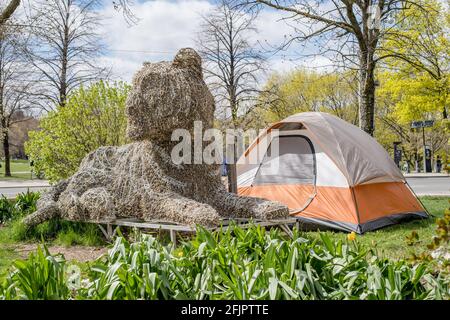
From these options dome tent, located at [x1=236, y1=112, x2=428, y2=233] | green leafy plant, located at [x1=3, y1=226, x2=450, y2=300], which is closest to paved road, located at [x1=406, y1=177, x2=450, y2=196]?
dome tent, located at [x1=236, y1=112, x2=428, y2=233]

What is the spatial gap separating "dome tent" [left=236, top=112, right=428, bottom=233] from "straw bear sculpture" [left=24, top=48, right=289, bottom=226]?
1484mm

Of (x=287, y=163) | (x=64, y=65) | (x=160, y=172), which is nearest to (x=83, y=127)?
(x=160, y=172)

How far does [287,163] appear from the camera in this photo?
840 centimetres

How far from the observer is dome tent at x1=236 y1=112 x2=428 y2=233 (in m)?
7.45

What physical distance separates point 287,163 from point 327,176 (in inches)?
34.9

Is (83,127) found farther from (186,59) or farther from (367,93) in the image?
(367,93)

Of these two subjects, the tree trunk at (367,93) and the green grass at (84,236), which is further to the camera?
the tree trunk at (367,93)

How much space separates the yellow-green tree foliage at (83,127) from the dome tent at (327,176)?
282 centimetres

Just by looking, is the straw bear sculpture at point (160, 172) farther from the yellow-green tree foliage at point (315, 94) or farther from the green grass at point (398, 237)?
the yellow-green tree foliage at point (315, 94)

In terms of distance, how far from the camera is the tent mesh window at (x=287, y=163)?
26.6 feet

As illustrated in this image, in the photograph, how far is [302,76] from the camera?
30859 mm

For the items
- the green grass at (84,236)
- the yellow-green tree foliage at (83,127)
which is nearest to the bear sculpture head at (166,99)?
the green grass at (84,236)

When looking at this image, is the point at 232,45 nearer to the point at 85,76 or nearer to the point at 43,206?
the point at 85,76
